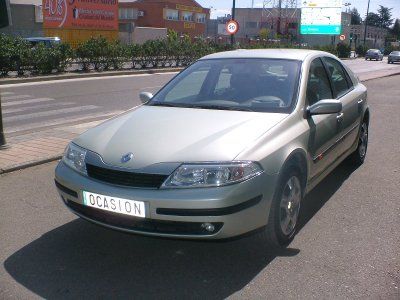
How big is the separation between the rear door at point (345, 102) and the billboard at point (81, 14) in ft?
92.3

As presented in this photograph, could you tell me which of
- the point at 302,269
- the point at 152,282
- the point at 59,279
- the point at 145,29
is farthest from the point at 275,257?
the point at 145,29

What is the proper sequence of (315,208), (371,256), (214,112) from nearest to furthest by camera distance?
1. (371,256)
2. (214,112)
3. (315,208)

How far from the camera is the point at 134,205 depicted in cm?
313

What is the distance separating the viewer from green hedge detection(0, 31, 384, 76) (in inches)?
701

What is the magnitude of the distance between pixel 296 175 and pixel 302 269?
2.51ft

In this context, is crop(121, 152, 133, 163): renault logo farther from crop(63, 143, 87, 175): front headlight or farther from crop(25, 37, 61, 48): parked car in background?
crop(25, 37, 61, 48): parked car in background

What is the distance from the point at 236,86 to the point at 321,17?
6288cm

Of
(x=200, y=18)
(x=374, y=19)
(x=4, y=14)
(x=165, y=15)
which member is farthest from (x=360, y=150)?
(x=374, y=19)

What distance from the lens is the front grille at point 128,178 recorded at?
314 cm

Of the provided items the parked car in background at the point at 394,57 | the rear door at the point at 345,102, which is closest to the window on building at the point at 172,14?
the parked car in background at the point at 394,57

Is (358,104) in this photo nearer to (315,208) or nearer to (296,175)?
(315,208)

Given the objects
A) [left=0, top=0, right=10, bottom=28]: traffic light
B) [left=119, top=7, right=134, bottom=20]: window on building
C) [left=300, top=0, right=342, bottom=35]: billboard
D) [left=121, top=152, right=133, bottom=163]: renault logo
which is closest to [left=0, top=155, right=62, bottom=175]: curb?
[left=0, top=0, right=10, bottom=28]: traffic light

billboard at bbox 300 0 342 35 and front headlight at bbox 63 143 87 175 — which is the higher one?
billboard at bbox 300 0 342 35

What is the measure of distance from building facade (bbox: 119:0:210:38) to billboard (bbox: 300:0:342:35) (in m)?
17.6
